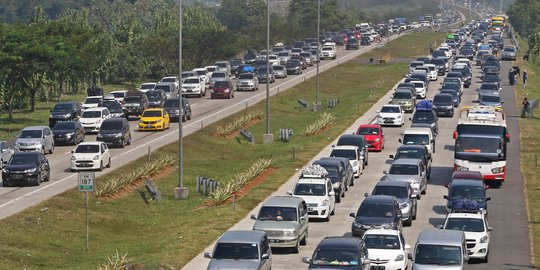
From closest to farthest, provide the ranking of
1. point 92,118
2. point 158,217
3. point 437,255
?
1. point 437,255
2. point 158,217
3. point 92,118

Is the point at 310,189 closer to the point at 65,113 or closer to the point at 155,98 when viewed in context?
the point at 65,113

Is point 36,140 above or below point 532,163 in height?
above

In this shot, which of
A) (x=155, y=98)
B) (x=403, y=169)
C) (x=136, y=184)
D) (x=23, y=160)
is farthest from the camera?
(x=155, y=98)

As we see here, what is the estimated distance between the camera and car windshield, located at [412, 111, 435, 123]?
74250 millimetres

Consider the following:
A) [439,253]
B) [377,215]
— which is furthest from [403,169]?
[439,253]

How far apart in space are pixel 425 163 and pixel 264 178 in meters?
8.52

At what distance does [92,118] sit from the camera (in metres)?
77.0

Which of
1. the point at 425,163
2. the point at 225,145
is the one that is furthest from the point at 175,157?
the point at 425,163

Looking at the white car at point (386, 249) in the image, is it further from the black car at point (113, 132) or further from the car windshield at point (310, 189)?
the black car at point (113, 132)

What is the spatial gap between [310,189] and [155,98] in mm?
44666

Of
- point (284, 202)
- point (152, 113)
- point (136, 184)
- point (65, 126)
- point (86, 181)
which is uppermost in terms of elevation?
point (86, 181)

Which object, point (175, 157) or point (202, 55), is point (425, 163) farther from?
point (202, 55)

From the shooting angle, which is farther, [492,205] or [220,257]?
[492,205]

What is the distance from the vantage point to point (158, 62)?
134 meters
